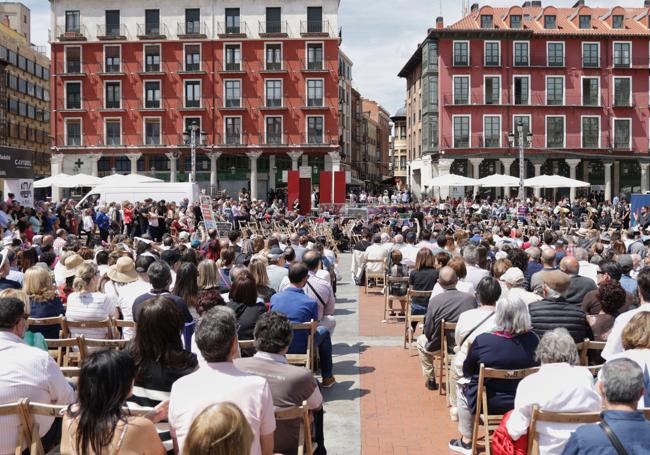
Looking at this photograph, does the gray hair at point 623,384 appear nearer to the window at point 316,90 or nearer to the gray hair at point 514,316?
the gray hair at point 514,316

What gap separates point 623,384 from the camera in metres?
3.63

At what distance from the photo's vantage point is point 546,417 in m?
4.52

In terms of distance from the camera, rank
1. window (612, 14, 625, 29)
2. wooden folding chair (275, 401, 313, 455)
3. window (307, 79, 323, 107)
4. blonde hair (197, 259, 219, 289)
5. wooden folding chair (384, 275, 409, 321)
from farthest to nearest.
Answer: window (612, 14, 625, 29), window (307, 79, 323, 107), wooden folding chair (384, 275, 409, 321), blonde hair (197, 259, 219, 289), wooden folding chair (275, 401, 313, 455)

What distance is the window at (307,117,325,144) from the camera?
Answer: 54062 millimetres

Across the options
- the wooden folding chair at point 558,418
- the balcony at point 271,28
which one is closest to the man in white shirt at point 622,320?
the wooden folding chair at point 558,418

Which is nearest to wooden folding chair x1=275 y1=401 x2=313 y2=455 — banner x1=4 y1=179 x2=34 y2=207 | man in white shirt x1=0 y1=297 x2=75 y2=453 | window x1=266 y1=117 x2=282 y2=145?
man in white shirt x1=0 y1=297 x2=75 y2=453

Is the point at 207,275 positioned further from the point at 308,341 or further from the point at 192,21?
the point at 192,21

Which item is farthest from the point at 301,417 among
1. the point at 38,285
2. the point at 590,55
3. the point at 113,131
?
the point at 590,55

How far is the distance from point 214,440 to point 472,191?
51308 millimetres

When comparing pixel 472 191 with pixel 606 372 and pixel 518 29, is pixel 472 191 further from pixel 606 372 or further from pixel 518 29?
pixel 606 372

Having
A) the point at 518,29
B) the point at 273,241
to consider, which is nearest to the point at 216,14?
the point at 518,29

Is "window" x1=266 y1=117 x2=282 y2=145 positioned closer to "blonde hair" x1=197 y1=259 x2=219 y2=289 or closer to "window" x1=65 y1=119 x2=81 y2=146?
"window" x1=65 y1=119 x2=81 y2=146

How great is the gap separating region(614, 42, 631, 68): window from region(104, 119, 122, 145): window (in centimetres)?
4011

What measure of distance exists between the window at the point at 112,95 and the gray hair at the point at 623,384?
180 feet
